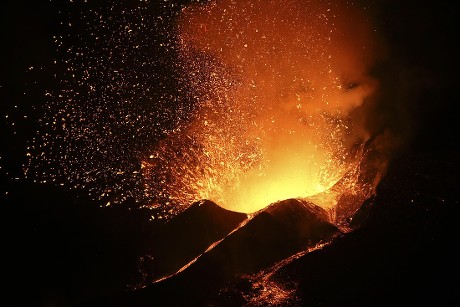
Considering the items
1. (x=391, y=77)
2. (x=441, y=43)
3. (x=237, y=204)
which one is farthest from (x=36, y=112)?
(x=441, y=43)

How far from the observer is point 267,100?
9.15m

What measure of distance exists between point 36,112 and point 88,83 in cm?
212

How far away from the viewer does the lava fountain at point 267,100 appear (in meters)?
7.89

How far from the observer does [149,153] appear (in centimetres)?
1009

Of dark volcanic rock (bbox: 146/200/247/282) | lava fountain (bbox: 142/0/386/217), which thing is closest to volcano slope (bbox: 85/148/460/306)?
dark volcanic rock (bbox: 146/200/247/282)

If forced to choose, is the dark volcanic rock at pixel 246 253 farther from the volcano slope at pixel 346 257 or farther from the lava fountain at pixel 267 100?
the lava fountain at pixel 267 100

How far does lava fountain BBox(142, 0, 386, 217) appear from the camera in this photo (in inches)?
311

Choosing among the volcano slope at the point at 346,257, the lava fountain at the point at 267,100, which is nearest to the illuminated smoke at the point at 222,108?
the lava fountain at the point at 267,100

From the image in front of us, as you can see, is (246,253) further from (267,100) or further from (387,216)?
(267,100)

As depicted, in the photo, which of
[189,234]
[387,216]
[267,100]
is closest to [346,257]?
[387,216]

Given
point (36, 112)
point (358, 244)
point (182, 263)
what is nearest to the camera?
point (358, 244)

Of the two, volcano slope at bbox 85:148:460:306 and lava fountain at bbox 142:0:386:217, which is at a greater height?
lava fountain at bbox 142:0:386:217

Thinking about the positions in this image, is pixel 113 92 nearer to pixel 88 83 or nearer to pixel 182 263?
pixel 88 83

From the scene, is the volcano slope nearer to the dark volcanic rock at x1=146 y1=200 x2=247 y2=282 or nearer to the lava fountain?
the dark volcanic rock at x1=146 y1=200 x2=247 y2=282
